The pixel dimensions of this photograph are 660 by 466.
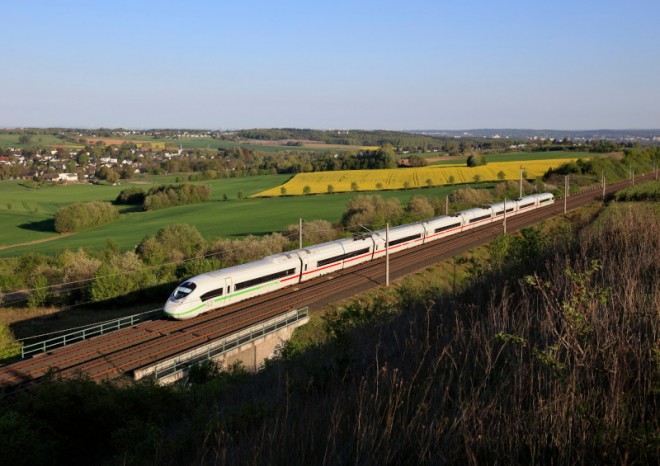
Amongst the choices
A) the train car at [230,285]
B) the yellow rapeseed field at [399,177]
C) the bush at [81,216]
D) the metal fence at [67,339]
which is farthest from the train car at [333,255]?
the yellow rapeseed field at [399,177]

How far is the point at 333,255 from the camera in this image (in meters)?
32.4

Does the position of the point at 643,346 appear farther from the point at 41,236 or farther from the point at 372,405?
A: the point at 41,236

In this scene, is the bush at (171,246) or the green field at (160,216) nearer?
the bush at (171,246)

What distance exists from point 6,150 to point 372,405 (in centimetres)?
20403

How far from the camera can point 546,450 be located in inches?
178

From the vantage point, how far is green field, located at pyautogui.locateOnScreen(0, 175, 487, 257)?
59.7 m

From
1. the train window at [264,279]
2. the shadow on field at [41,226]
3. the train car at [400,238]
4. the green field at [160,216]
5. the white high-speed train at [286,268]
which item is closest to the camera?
the white high-speed train at [286,268]

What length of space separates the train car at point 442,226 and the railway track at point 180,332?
5.55m

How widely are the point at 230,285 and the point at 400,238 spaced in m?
16.5

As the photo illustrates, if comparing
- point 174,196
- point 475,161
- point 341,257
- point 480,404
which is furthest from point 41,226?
point 480,404

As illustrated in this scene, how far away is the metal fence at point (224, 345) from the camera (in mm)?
18328

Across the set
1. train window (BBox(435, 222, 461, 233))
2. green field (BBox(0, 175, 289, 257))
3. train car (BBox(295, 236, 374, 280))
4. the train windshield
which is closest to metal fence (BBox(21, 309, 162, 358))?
the train windshield

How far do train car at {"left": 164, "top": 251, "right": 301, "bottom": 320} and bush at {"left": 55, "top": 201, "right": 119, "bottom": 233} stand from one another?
1935 inches

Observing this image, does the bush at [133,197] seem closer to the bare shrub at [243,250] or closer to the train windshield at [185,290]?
the bare shrub at [243,250]
